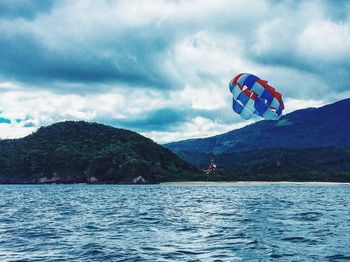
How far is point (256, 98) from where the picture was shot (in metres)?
53.4

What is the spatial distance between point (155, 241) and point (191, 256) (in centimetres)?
607

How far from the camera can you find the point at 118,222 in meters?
44.6

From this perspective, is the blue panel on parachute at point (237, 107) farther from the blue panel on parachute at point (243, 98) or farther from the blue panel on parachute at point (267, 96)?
the blue panel on parachute at point (267, 96)

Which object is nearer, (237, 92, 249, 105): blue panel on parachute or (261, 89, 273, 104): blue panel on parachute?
(261, 89, 273, 104): blue panel on parachute

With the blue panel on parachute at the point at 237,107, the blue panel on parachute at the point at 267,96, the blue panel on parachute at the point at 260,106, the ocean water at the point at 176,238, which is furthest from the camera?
the blue panel on parachute at the point at 237,107

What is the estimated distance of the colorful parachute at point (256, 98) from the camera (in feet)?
171

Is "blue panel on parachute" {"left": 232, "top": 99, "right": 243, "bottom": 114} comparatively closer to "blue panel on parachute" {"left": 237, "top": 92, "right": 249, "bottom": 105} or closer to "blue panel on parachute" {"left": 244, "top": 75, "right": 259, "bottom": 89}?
"blue panel on parachute" {"left": 237, "top": 92, "right": 249, "bottom": 105}

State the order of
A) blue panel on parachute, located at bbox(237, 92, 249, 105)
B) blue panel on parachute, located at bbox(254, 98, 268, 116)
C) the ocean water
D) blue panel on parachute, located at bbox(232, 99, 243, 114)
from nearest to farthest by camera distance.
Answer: the ocean water, blue panel on parachute, located at bbox(254, 98, 268, 116), blue panel on parachute, located at bbox(237, 92, 249, 105), blue panel on parachute, located at bbox(232, 99, 243, 114)

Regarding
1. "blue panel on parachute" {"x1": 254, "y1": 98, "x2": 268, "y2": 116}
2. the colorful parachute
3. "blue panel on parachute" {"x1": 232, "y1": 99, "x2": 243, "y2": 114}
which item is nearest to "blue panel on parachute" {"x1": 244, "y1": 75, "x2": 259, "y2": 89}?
the colorful parachute

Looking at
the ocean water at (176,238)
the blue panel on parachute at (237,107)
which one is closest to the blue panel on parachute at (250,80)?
the blue panel on parachute at (237,107)

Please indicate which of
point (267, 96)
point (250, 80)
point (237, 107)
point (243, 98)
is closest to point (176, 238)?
point (267, 96)

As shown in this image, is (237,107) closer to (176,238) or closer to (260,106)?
(260,106)

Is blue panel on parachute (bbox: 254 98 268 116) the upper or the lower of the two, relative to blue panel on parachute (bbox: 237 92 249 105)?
lower

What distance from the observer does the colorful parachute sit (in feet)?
171
